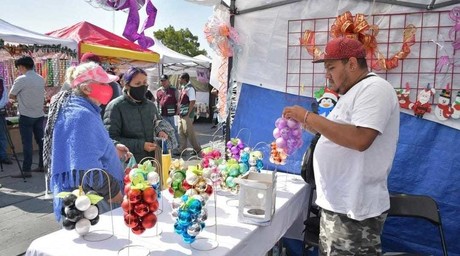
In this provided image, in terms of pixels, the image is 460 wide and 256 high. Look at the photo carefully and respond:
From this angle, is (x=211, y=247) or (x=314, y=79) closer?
(x=211, y=247)

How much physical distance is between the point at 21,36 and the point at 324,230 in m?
5.11

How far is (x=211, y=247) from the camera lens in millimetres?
1363

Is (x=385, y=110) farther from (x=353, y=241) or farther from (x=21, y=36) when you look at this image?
(x=21, y=36)

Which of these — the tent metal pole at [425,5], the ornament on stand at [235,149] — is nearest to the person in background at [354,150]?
the ornament on stand at [235,149]

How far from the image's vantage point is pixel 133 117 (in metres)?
2.49

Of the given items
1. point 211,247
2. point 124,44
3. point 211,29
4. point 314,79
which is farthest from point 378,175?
point 124,44

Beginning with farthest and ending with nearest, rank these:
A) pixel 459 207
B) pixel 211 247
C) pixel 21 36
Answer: pixel 21 36 → pixel 459 207 → pixel 211 247

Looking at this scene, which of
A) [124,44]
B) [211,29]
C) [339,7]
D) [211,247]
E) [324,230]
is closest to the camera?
[211,247]

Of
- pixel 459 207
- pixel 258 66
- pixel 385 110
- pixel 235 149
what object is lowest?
pixel 459 207

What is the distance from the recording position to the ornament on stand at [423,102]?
2.30 m

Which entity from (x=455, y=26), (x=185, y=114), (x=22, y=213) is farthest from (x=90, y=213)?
(x=185, y=114)

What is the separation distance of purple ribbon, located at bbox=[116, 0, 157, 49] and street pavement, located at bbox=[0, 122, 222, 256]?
868 mm

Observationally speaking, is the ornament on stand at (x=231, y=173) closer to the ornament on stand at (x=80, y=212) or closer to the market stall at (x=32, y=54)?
the ornament on stand at (x=80, y=212)

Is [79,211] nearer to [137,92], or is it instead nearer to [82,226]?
[82,226]
